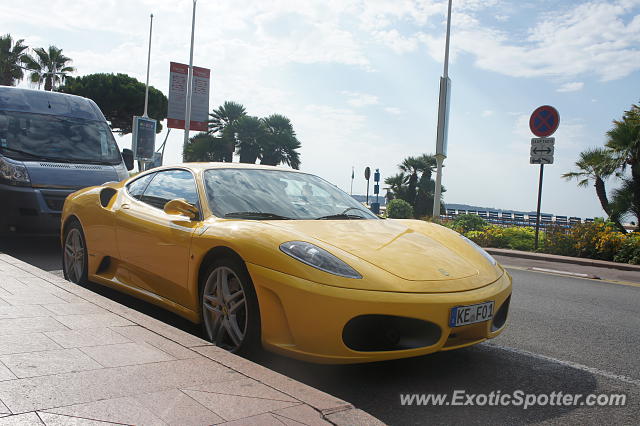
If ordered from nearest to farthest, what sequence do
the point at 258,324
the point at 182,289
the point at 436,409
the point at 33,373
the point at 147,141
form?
the point at 33,373
the point at 436,409
the point at 258,324
the point at 182,289
the point at 147,141

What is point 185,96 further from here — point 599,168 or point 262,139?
point 599,168

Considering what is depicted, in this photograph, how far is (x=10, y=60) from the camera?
5581 cm

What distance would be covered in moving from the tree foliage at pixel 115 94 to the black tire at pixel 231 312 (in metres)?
51.5

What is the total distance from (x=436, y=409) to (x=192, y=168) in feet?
8.44

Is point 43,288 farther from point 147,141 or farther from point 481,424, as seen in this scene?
point 147,141

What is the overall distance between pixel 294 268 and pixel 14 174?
6.40 metres

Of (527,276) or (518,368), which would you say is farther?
(527,276)

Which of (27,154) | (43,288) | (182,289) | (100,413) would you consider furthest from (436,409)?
(27,154)

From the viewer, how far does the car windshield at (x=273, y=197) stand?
13.2 feet

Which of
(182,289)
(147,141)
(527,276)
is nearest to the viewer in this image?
(182,289)

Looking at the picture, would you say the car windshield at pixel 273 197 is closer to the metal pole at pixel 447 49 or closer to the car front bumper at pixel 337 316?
the car front bumper at pixel 337 316

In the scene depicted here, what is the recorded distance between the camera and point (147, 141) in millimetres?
30766

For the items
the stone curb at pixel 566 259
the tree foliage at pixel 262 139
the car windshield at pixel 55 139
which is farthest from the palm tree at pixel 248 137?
the car windshield at pixel 55 139

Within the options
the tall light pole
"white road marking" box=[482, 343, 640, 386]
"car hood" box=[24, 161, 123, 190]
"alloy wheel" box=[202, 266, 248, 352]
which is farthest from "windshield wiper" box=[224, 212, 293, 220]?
the tall light pole
